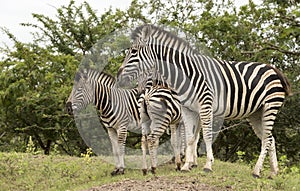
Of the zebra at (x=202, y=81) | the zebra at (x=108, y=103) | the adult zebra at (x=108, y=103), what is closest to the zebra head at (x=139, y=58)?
A: the zebra at (x=202, y=81)

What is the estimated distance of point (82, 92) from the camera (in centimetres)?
948

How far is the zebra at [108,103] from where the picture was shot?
947 cm

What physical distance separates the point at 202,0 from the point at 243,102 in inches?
404

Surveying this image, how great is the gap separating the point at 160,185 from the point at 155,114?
6.04ft

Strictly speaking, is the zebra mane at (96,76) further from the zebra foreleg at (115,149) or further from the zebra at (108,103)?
the zebra foreleg at (115,149)

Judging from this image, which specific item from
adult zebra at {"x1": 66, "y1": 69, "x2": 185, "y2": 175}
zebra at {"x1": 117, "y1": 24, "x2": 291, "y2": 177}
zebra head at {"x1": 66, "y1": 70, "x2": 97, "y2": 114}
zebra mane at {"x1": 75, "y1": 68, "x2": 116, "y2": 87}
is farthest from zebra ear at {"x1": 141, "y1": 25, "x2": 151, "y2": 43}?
zebra head at {"x1": 66, "y1": 70, "x2": 97, "y2": 114}

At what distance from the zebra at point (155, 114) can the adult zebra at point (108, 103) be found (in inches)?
4.1

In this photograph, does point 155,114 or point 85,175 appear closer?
point 155,114

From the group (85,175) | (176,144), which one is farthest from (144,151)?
(85,175)

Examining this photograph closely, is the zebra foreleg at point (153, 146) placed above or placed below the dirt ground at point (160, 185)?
above

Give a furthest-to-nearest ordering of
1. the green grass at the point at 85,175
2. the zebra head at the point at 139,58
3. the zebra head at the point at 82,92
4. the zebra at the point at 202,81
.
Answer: the zebra head at the point at 82,92 < the zebra head at the point at 139,58 < the zebra at the point at 202,81 < the green grass at the point at 85,175

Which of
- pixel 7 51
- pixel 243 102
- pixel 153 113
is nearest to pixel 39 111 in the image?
pixel 7 51

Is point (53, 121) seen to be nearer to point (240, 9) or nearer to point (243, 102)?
point (240, 9)

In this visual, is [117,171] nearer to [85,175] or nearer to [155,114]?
[85,175]
